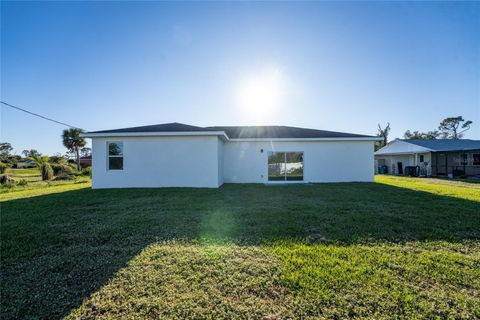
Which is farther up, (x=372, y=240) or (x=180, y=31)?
(x=180, y=31)

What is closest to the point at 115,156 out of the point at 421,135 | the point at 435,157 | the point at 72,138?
the point at 435,157

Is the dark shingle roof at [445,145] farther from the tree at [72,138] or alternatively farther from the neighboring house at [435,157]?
the tree at [72,138]

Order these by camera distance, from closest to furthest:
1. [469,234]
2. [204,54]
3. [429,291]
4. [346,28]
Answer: [429,291] < [469,234] < [346,28] < [204,54]

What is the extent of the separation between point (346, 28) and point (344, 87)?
13.6 ft

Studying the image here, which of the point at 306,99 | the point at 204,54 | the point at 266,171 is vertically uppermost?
the point at 204,54

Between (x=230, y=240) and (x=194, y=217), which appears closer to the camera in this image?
(x=230, y=240)

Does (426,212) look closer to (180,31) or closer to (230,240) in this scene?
(230,240)

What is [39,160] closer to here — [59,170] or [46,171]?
[46,171]

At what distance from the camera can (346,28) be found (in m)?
10.1

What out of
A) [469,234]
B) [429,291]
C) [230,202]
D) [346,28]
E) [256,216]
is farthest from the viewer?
[346,28]

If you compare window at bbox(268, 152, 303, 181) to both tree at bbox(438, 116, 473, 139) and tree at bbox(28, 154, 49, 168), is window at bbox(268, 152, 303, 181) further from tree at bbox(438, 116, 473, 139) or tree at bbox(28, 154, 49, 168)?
tree at bbox(438, 116, 473, 139)

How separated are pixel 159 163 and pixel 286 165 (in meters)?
7.79

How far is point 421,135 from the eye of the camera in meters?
51.5

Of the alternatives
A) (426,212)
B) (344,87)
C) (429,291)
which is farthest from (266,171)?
(429,291)
